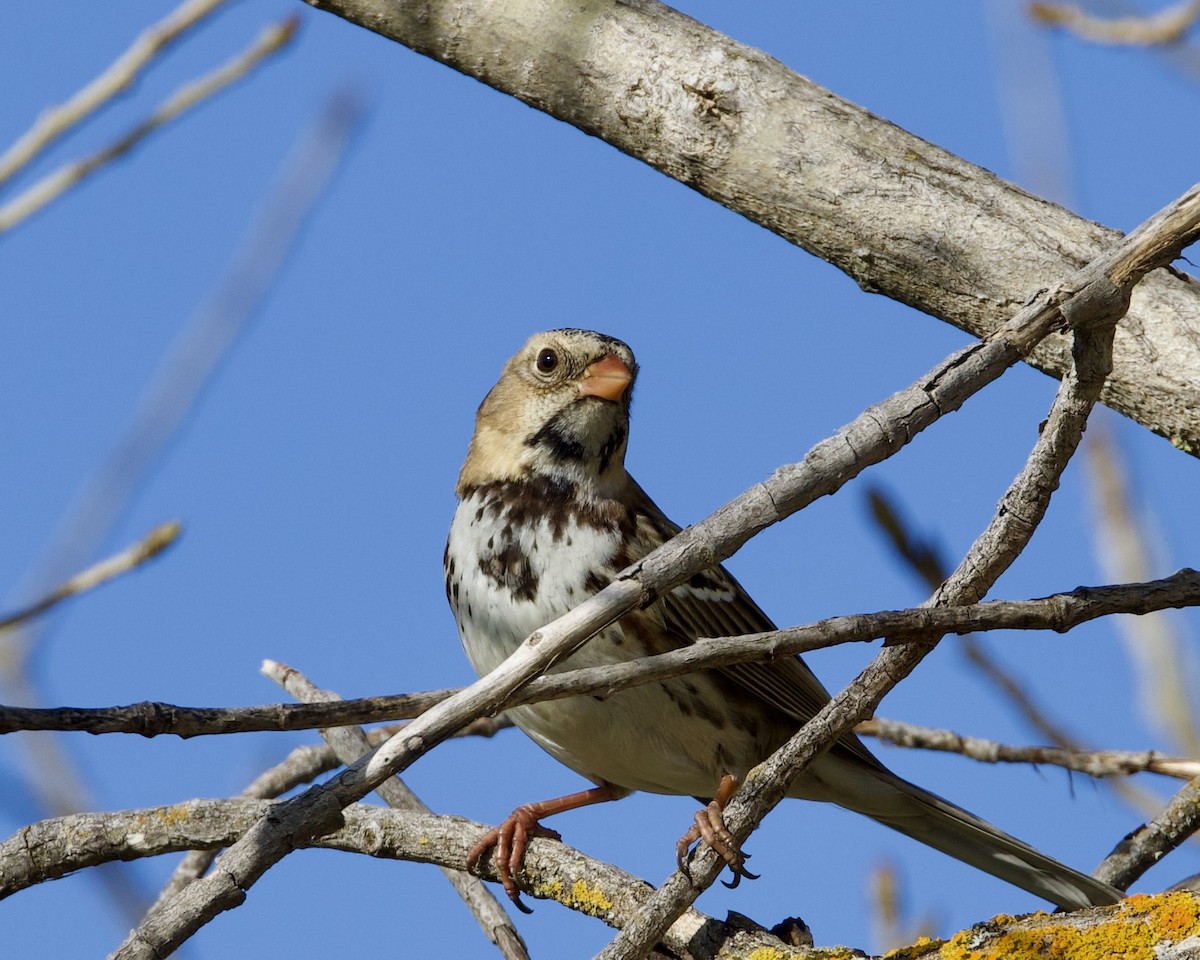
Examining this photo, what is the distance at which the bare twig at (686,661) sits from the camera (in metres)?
2.17

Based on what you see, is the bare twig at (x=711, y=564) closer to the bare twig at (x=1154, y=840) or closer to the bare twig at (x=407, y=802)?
the bare twig at (x=407, y=802)

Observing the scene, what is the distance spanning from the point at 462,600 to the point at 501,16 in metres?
1.72

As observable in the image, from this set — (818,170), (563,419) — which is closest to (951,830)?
(563,419)

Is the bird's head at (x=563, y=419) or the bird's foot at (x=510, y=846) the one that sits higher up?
the bird's head at (x=563, y=419)

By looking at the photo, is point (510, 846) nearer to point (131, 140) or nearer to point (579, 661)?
point (579, 661)

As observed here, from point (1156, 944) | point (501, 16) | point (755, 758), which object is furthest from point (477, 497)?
point (1156, 944)

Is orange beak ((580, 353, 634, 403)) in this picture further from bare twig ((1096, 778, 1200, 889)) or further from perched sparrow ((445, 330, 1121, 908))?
bare twig ((1096, 778, 1200, 889))

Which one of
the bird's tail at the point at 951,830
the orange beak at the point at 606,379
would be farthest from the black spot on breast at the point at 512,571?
the bird's tail at the point at 951,830

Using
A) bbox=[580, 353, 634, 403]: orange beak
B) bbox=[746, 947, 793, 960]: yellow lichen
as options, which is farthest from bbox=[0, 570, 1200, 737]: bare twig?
bbox=[580, 353, 634, 403]: orange beak

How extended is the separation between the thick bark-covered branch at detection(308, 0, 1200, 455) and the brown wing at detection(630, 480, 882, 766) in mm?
1100

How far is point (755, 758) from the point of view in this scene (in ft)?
14.8

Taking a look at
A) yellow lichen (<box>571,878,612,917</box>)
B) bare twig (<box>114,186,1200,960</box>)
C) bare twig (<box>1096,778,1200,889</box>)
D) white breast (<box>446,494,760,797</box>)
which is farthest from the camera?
white breast (<box>446,494,760,797</box>)

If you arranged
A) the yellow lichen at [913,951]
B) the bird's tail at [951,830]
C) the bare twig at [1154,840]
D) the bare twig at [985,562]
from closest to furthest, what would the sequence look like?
1. the bare twig at [985,562]
2. the yellow lichen at [913,951]
3. the bare twig at [1154,840]
4. the bird's tail at [951,830]

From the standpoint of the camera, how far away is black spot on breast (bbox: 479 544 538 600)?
427cm
